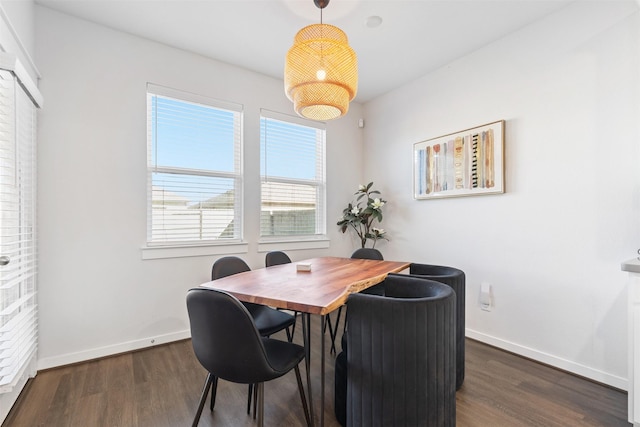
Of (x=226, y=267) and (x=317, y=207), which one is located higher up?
(x=317, y=207)

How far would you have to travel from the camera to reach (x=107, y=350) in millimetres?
2549

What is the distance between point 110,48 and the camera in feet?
8.60

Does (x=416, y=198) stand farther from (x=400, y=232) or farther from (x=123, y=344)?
(x=123, y=344)

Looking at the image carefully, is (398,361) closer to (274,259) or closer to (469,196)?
(274,259)

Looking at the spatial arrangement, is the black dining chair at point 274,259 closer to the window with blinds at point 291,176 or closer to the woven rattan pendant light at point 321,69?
the window with blinds at point 291,176

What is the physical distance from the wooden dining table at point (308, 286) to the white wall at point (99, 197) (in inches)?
53.3

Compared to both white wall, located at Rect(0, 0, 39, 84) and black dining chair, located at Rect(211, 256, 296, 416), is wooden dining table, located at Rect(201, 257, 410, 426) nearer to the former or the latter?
black dining chair, located at Rect(211, 256, 296, 416)

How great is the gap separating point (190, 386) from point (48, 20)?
10.1ft

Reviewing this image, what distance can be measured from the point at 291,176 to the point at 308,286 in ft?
7.33

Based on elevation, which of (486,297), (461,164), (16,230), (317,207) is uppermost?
(461,164)

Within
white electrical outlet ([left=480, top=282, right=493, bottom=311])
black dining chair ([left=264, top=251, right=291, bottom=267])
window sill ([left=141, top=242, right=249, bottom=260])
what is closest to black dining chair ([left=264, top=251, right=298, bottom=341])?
black dining chair ([left=264, top=251, right=291, bottom=267])

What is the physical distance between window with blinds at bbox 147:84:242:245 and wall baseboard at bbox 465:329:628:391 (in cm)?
277

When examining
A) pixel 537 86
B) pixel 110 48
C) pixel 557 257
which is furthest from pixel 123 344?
pixel 537 86

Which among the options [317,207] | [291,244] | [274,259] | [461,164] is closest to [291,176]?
[317,207]
